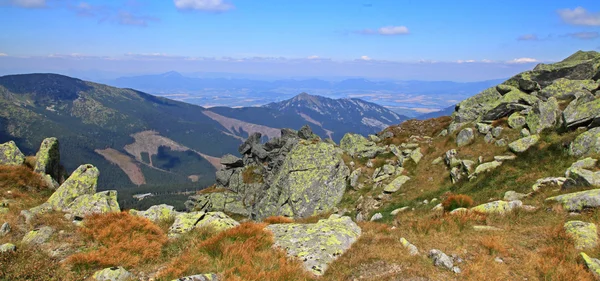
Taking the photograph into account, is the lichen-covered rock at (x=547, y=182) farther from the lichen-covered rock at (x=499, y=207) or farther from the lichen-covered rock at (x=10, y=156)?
the lichen-covered rock at (x=10, y=156)

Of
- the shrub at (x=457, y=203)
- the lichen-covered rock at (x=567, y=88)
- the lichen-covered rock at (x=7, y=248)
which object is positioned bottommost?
the shrub at (x=457, y=203)

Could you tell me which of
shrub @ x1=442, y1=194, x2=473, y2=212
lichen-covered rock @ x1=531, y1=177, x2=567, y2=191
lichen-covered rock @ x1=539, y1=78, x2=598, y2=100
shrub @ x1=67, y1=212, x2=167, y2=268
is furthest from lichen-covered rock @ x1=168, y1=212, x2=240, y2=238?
lichen-covered rock @ x1=539, y1=78, x2=598, y2=100

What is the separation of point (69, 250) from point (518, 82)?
47432 mm

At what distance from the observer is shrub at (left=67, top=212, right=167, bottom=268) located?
33.3 ft

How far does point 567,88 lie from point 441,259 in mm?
32106

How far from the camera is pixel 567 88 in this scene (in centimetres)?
3108

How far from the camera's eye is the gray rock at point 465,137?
3031 cm

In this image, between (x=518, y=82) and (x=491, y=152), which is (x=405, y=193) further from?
(x=518, y=82)

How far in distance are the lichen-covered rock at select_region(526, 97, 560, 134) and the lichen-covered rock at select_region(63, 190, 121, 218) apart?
100 ft

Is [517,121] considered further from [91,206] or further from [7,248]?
[7,248]

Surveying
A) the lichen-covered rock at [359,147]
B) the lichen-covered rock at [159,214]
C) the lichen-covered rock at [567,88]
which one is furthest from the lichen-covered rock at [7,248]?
the lichen-covered rock at [567,88]

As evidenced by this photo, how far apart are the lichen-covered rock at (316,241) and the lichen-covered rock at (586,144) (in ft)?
51.4

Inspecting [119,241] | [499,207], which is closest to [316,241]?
[119,241]

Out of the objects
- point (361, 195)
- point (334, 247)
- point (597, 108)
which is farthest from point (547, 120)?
point (334, 247)
